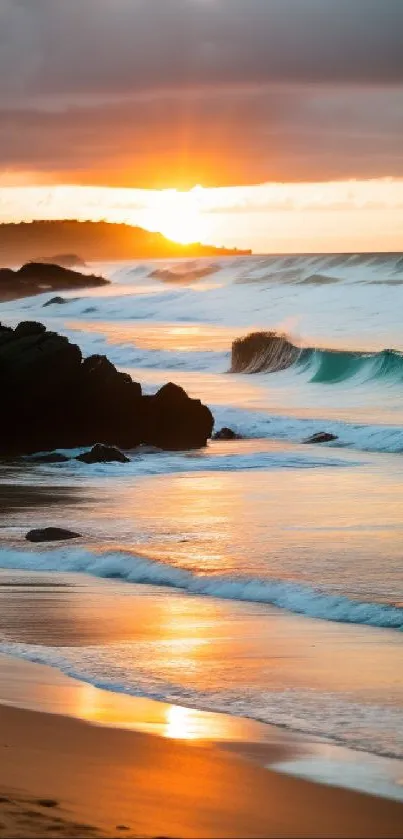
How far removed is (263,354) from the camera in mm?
44281

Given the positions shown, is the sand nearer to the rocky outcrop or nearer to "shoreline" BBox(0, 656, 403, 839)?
"shoreline" BBox(0, 656, 403, 839)

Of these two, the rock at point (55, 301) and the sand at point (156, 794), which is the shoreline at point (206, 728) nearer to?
the sand at point (156, 794)

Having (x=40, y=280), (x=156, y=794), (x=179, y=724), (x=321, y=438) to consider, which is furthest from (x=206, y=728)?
Answer: (x=40, y=280)

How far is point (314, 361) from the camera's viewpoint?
4228 cm

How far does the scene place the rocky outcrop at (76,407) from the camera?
24.4 meters

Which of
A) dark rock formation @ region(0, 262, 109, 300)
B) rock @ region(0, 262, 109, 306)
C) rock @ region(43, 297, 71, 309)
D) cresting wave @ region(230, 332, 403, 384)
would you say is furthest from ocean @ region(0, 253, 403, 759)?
rock @ region(0, 262, 109, 306)

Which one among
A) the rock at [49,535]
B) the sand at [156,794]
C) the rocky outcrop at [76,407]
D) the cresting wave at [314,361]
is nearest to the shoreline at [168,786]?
the sand at [156,794]

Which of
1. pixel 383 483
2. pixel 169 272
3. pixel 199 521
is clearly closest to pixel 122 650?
pixel 199 521

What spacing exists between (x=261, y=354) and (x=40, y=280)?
6993 cm

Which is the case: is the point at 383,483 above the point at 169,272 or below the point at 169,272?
below

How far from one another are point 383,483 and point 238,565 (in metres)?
6.87

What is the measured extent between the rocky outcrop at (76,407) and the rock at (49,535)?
961cm

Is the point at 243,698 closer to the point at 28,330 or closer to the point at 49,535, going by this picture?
the point at 49,535

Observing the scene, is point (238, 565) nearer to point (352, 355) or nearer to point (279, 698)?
point (279, 698)
